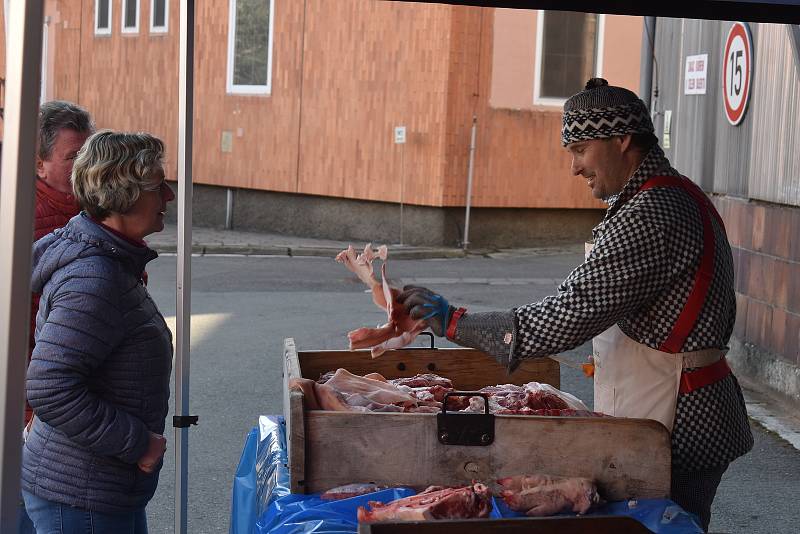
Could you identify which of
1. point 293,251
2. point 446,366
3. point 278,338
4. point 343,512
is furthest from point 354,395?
point 293,251

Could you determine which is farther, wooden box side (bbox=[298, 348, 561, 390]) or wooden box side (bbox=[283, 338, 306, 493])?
wooden box side (bbox=[298, 348, 561, 390])

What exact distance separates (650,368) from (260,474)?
4.67ft

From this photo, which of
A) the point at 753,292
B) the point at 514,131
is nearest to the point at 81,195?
the point at 753,292

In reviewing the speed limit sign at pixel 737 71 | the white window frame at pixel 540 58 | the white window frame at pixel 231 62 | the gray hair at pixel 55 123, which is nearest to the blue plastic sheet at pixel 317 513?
the gray hair at pixel 55 123

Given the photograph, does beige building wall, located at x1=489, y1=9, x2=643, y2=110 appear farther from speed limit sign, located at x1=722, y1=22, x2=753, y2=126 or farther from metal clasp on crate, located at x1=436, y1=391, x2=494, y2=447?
metal clasp on crate, located at x1=436, y1=391, x2=494, y2=447

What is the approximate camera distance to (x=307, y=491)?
3.00 meters

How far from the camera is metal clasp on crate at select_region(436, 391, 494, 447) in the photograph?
2.94m

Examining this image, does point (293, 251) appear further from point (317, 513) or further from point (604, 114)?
point (317, 513)

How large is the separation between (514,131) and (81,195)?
14060 mm

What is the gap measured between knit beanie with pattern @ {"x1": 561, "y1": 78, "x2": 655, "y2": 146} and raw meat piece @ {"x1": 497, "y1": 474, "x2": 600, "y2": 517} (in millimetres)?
1030

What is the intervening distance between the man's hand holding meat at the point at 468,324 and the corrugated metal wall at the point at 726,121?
14.3 feet

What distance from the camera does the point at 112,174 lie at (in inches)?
125

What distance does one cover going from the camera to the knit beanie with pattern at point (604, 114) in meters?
3.18

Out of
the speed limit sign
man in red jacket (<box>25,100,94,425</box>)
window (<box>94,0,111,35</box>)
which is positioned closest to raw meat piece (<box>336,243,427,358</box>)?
man in red jacket (<box>25,100,94,425</box>)
